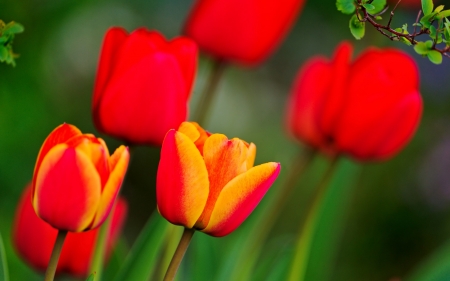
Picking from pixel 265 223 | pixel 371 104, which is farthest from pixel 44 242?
pixel 371 104

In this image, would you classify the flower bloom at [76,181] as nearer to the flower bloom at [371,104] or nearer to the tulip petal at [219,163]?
the tulip petal at [219,163]

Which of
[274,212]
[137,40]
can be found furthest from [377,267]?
[137,40]

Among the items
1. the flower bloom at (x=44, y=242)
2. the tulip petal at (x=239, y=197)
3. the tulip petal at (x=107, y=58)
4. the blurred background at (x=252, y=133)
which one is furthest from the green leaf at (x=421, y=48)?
the blurred background at (x=252, y=133)

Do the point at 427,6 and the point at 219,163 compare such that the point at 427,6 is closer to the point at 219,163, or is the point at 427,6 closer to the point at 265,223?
the point at 219,163

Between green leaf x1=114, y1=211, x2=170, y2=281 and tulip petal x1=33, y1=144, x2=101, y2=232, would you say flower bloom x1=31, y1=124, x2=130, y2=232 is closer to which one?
tulip petal x1=33, y1=144, x2=101, y2=232

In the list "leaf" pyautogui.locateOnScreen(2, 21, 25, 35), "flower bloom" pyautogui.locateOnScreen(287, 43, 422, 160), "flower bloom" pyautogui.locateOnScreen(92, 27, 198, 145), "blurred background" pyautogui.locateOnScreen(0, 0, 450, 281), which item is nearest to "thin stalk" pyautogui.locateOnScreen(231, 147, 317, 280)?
"flower bloom" pyautogui.locateOnScreen(287, 43, 422, 160)

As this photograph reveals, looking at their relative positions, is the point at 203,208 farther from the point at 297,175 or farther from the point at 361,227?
the point at 361,227
